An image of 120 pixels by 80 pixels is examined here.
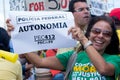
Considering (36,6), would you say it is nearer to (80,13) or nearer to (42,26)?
(80,13)

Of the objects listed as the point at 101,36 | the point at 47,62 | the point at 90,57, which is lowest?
the point at 47,62

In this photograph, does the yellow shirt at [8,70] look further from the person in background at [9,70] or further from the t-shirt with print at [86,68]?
the t-shirt with print at [86,68]

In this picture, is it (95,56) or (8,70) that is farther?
(95,56)

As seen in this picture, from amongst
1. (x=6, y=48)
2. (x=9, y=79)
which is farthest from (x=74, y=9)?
(x=9, y=79)

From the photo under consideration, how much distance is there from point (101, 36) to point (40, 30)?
0.59 meters

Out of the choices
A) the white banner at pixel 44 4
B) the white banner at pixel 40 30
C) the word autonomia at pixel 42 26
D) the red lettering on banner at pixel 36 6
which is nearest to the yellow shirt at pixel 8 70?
the white banner at pixel 40 30

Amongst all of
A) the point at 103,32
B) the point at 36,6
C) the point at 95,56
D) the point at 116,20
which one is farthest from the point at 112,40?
the point at 36,6

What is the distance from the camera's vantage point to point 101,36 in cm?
410

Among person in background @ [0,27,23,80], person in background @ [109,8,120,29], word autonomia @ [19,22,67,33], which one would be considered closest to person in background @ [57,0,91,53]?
person in background @ [109,8,120,29]

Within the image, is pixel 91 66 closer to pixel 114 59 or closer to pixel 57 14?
pixel 114 59

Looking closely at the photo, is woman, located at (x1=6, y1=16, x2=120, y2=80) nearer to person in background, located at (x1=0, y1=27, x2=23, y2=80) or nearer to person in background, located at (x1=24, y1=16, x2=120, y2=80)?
person in background, located at (x1=24, y1=16, x2=120, y2=80)

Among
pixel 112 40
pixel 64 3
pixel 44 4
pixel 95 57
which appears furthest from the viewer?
pixel 64 3

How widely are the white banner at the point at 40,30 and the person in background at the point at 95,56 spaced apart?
0.43 ft

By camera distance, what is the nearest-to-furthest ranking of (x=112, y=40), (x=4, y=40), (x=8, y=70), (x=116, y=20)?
1. (x=8, y=70)
2. (x=112, y=40)
3. (x=4, y=40)
4. (x=116, y=20)
